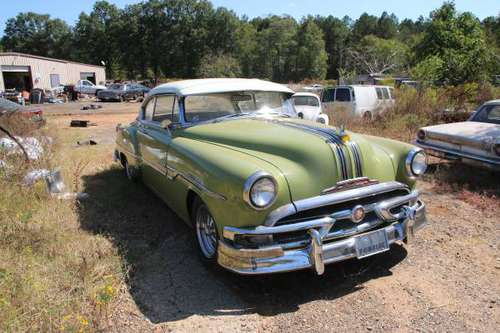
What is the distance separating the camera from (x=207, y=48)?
63.6 metres

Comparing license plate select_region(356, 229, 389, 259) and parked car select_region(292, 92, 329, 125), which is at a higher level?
parked car select_region(292, 92, 329, 125)

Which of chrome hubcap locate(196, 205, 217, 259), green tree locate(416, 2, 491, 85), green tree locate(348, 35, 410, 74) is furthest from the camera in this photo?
green tree locate(348, 35, 410, 74)

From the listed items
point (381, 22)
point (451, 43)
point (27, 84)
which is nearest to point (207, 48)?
point (27, 84)

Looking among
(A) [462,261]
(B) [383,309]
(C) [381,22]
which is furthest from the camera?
(C) [381,22]

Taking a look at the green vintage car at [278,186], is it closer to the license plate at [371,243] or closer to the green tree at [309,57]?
the license plate at [371,243]

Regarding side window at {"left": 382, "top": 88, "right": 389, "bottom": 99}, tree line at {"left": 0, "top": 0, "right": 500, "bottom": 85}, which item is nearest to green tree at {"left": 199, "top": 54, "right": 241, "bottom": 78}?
tree line at {"left": 0, "top": 0, "right": 500, "bottom": 85}

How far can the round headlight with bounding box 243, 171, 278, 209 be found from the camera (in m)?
2.90

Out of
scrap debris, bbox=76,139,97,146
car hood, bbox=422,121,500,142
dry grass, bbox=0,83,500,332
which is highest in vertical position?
car hood, bbox=422,121,500,142

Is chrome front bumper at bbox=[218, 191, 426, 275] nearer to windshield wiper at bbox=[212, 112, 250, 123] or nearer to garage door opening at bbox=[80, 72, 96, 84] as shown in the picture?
windshield wiper at bbox=[212, 112, 250, 123]

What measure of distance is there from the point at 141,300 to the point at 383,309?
185cm

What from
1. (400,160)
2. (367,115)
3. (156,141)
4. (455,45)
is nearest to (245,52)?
(455,45)

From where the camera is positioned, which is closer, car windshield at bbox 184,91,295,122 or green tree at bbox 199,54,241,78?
car windshield at bbox 184,91,295,122

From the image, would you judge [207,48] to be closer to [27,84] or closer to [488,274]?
[27,84]

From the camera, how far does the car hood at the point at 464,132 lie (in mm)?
6154
